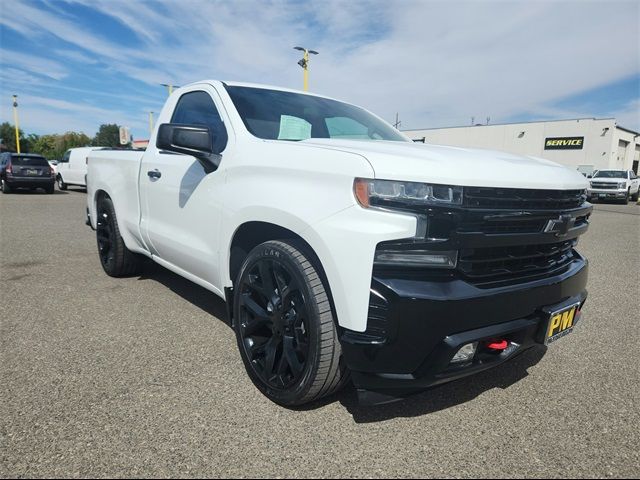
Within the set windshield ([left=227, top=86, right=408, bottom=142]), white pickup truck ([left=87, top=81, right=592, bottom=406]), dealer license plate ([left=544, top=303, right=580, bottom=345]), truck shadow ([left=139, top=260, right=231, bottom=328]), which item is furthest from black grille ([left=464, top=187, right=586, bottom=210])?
truck shadow ([left=139, top=260, right=231, bottom=328])

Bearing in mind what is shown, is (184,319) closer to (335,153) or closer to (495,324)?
(335,153)

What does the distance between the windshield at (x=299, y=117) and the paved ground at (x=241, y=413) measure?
1497mm

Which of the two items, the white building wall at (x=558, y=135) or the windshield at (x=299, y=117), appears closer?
the windshield at (x=299, y=117)

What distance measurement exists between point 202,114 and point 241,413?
6.90 ft

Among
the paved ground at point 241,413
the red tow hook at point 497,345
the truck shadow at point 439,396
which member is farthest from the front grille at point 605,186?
the red tow hook at point 497,345

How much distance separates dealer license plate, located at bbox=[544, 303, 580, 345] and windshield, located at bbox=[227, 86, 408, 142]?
5.80ft

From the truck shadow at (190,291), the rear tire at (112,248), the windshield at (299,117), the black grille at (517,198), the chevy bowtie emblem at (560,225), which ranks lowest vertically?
the truck shadow at (190,291)

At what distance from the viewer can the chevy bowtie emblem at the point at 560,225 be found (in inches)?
84.4

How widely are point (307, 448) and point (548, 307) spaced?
1.33 m

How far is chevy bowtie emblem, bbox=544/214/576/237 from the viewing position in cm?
214

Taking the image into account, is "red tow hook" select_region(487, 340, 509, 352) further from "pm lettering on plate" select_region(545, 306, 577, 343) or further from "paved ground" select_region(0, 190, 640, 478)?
"paved ground" select_region(0, 190, 640, 478)

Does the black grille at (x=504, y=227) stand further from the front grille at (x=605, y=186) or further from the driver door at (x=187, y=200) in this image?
the front grille at (x=605, y=186)

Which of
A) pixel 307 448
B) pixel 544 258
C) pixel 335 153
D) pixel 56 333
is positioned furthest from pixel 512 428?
pixel 56 333

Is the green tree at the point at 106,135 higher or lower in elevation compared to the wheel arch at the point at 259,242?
higher
